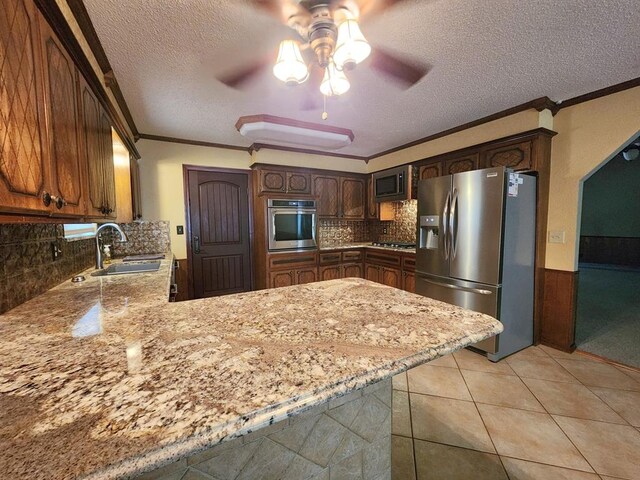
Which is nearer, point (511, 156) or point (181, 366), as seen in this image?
point (181, 366)

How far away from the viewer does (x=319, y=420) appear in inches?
30.5

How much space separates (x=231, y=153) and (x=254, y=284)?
188cm

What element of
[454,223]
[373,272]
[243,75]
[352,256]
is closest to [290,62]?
[243,75]

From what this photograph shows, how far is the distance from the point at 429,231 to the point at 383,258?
3.12ft

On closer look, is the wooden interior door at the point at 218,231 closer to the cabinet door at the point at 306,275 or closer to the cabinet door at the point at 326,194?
the cabinet door at the point at 306,275

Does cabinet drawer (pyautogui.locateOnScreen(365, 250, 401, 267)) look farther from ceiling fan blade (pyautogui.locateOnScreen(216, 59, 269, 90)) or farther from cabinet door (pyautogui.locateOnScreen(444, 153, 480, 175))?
ceiling fan blade (pyautogui.locateOnScreen(216, 59, 269, 90))

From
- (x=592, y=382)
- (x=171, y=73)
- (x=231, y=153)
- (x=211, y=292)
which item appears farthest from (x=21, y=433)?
(x=231, y=153)

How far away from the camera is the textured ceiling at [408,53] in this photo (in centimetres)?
140

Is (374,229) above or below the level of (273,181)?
below

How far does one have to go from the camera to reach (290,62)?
1.35 m

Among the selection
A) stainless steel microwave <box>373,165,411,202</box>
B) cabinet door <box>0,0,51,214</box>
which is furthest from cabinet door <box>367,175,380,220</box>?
cabinet door <box>0,0,51,214</box>

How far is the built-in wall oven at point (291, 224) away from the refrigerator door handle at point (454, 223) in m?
1.82

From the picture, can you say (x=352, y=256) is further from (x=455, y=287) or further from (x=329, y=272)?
(x=455, y=287)

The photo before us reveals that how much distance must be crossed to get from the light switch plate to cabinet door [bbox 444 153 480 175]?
3.09 ft
